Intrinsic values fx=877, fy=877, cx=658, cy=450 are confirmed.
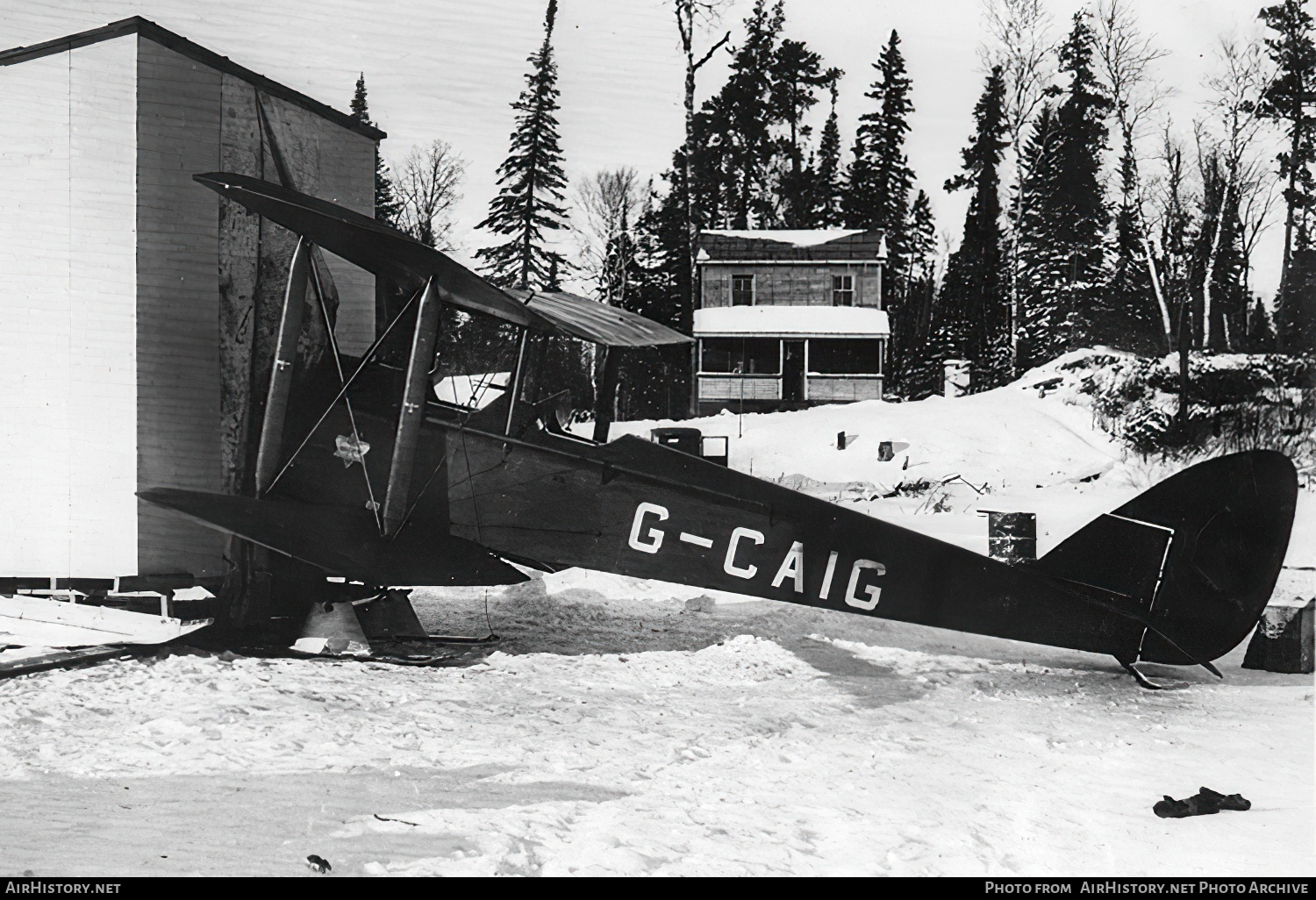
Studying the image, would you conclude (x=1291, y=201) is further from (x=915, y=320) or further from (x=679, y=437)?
(x=915, y=320)

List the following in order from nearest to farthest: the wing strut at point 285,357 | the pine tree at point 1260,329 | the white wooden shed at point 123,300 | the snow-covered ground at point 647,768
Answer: the snow-covered ground at point 647,768
the wing strut at point 285,357
the white wooden shed at point 123,300
the pine tree at point 1260,329

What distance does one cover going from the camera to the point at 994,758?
11.3 feet

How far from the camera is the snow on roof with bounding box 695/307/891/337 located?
14602mm

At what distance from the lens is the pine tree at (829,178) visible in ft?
22.8

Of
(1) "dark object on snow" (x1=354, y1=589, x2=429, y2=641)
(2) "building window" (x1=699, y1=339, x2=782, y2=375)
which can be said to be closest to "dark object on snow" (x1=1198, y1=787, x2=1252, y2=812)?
(1) "dark object on snow" (x1=354, y1=589, x2=429, y2=641)

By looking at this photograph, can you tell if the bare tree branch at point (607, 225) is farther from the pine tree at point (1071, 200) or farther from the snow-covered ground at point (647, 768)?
the snow-covered ground at point (647, 768)

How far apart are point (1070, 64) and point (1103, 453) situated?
2.75 m

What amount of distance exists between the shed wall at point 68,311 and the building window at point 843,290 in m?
11.1

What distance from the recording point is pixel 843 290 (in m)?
14.6

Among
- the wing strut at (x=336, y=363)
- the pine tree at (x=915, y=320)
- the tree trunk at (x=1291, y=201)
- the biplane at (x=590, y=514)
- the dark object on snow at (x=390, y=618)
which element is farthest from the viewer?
the pine tree at (x=915, y=320)

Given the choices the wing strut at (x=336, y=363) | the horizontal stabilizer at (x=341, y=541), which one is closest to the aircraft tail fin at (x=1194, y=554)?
the horizontal stabilizer at (x=341, y=541)

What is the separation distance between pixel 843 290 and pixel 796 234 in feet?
6.45

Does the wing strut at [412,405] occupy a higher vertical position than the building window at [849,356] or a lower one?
lower

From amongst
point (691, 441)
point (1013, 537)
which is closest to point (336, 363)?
point (691, 441)
